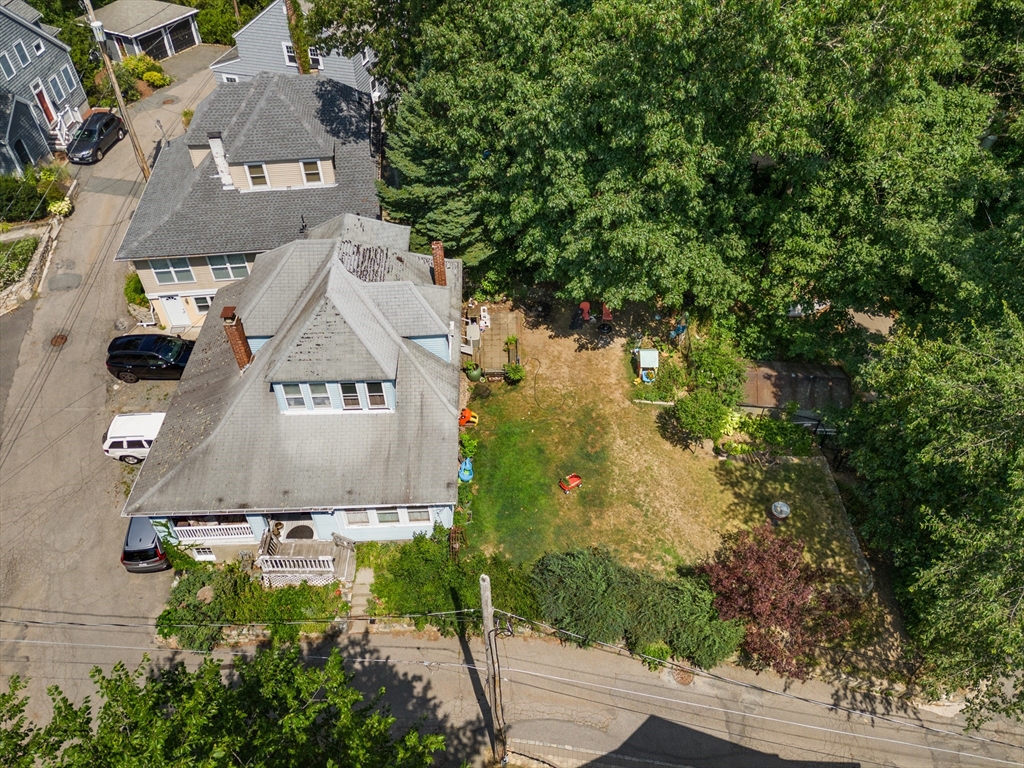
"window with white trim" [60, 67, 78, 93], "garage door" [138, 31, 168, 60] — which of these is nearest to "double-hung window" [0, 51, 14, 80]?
"window with white trim" [60, 67, 78, 93]

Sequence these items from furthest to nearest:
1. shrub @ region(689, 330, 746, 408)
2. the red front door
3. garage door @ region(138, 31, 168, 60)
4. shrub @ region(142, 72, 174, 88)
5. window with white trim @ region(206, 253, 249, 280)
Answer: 1. garage door @ region(138, 31, 168, 60)
2. shrub @ region(142, 72, 174, 88)
3. the red front door
4. window with white trim @ region(206, 253, 249, 280)
5. shrub @ region(689, 330, 746, 408)

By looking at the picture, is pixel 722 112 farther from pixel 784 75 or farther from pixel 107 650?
pixel 107 650

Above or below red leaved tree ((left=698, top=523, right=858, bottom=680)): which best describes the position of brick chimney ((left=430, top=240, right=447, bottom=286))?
above

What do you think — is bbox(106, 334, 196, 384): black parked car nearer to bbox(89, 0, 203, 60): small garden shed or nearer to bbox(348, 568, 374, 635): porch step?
bbox(348, 568, 374, 635): porch step


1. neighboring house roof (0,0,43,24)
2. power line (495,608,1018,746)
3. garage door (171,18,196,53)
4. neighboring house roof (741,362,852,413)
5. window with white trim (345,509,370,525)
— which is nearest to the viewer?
power line (495,608,1018,746)

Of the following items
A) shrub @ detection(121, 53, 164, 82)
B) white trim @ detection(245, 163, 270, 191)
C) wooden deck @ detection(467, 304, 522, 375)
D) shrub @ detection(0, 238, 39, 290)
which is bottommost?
wooden deck @ detection(467, 304, 522, 375)

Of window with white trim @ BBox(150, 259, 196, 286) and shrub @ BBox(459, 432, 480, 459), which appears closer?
shrub @ BBox(459, 432, 480, 459)

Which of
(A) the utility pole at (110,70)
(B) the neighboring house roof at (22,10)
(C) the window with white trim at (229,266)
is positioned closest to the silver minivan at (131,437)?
(C) the window with white trim at (229,266)
